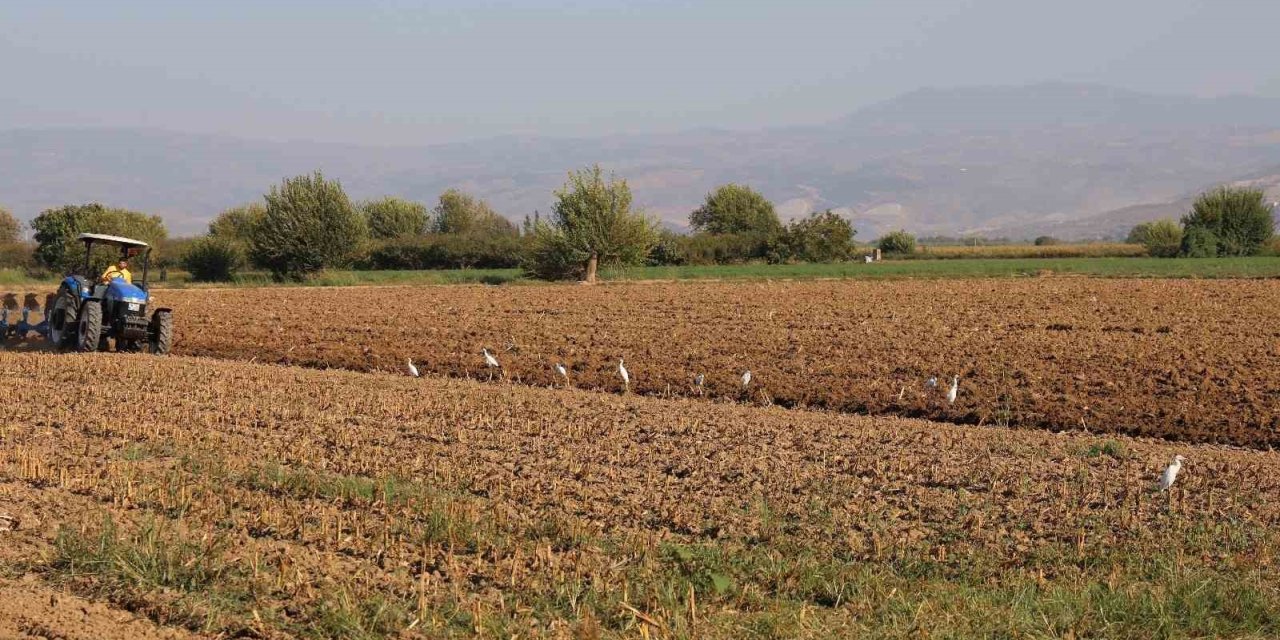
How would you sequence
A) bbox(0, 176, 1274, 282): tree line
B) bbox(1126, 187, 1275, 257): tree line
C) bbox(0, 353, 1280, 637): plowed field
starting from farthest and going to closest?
bbox(1126, 187, 1275, 257): tree line, bbox(0, 176, 1274, 282): tree line, bbox(0, 353, 1280, 637): plowed field

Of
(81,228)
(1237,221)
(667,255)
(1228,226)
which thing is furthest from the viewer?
(1228,226)

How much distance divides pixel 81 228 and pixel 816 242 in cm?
4370

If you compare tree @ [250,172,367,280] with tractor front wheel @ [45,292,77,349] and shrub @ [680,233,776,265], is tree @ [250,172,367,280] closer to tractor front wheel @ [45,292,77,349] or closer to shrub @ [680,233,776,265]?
shrub @ [680,233,776,265]

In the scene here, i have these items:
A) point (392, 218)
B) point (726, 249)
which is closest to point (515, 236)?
point (726, 249)

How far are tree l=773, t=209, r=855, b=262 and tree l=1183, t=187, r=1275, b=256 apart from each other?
21681 millimetres

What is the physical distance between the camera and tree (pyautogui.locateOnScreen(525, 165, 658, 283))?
181 feet

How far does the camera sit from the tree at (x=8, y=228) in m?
111

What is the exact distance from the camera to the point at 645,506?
10688 mm

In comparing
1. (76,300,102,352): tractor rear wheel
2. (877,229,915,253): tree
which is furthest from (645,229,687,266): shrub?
(76,300,102,352): tractor rear wheel

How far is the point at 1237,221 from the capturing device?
77.6 metres

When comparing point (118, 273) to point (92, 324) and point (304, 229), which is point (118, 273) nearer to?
point (92, 324)

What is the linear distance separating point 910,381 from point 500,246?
2387 inches

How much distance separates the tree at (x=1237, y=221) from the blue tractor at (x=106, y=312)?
68.6 m

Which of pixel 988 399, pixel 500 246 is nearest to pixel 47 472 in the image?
pixel 988 399
